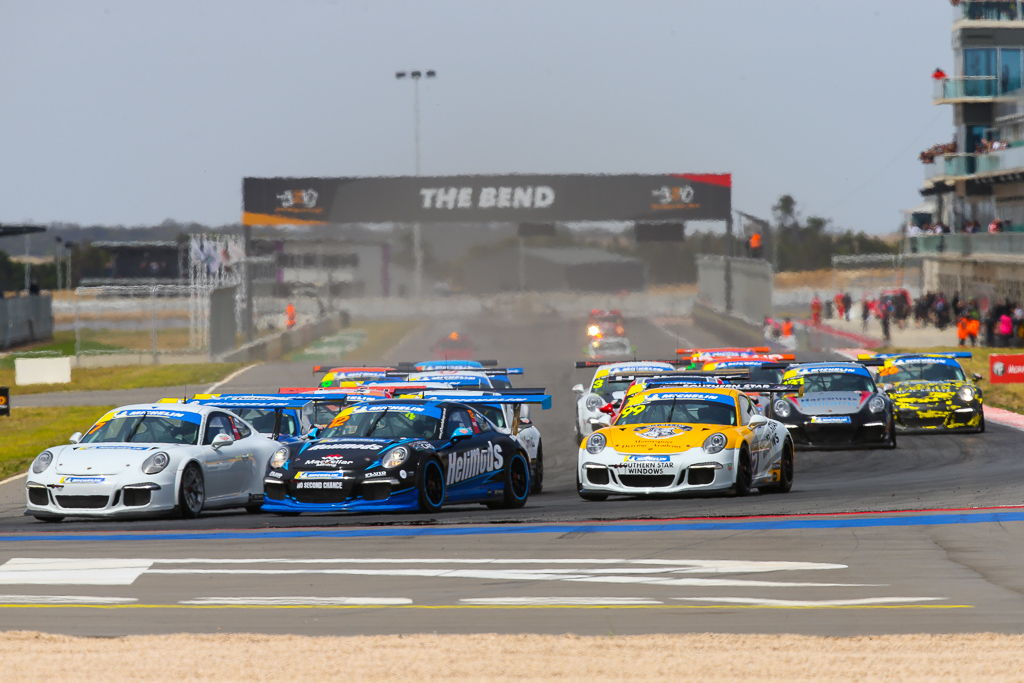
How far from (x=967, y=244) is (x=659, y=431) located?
183 ft

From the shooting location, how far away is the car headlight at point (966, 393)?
25453 millimetres

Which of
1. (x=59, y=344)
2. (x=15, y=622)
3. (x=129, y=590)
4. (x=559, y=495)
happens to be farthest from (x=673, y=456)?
(x=59, y=344)

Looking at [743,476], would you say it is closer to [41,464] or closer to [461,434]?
[461,434]

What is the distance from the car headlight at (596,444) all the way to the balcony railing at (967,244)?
1836 inches

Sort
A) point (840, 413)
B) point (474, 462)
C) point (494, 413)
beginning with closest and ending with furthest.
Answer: point (474, 462)
point (494, 413)
point (840, 413)

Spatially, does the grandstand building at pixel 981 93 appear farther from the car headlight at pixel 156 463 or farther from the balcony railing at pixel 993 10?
the car headlight at pixel 156 463

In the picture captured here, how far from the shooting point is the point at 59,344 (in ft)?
212

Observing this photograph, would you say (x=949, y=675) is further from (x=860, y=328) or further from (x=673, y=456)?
(x=860, y=328)

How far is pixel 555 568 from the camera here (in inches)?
449

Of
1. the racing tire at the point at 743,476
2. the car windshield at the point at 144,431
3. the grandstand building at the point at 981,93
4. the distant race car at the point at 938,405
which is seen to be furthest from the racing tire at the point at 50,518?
the grandstand building at the point at 981,93

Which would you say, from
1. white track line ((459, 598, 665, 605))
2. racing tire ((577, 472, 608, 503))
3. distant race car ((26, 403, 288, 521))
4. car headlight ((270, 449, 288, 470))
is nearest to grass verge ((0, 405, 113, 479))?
distant race car ((26, 403, 288, 521))

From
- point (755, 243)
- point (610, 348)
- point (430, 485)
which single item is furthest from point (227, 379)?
point (430, 485)

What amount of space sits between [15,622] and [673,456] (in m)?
8.26

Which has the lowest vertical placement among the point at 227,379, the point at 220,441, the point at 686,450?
the point at 227,379
